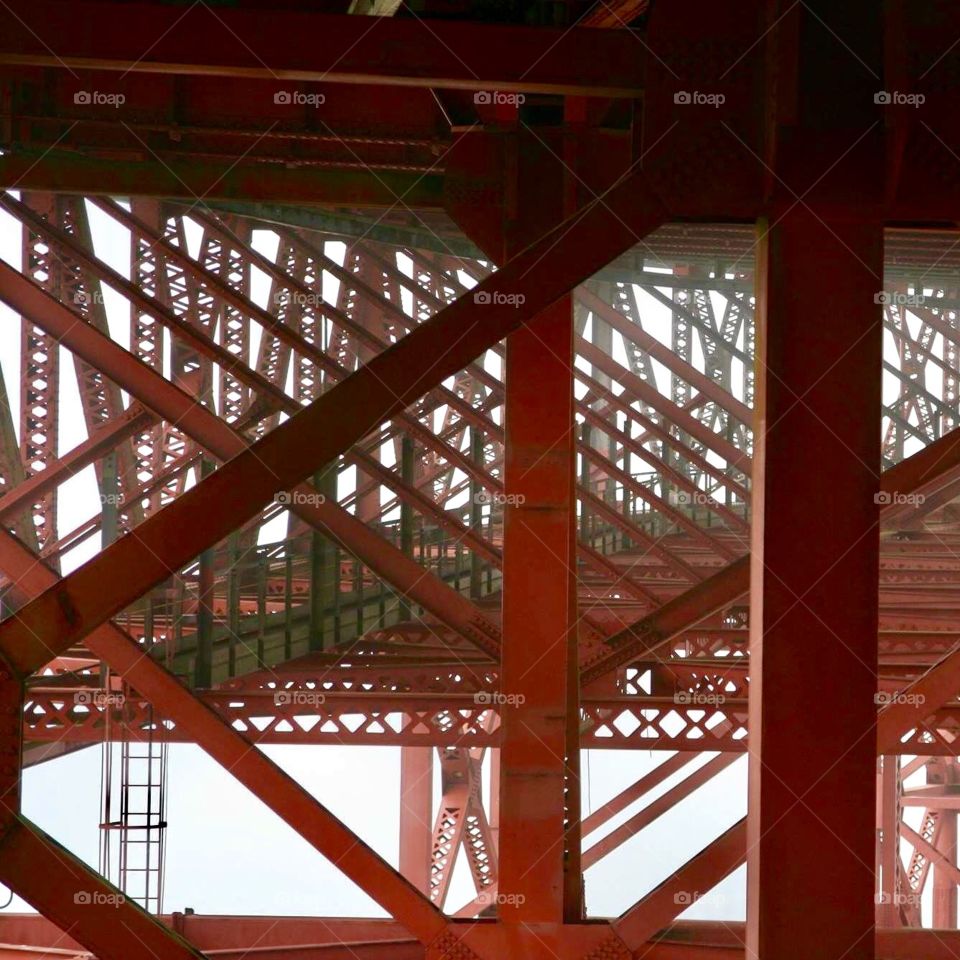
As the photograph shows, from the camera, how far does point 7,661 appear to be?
3.25 meters

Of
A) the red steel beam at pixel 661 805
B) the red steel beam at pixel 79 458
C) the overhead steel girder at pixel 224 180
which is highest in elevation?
the overhead steel girder at pixel 224 180

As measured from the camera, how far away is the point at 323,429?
11.0 ft

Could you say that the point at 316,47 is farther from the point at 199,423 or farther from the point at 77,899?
the point at 199,423

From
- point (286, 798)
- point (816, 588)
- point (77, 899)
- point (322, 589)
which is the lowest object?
point (77, 899)

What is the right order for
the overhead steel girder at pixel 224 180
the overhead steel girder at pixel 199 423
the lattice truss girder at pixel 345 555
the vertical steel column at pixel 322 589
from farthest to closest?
the vertical steel column at pixel 322 589
the lattice truss girder at pixel 345 555
the overhead steel girder at pixel 224 180
the overhead steel girder at pixel 199 423

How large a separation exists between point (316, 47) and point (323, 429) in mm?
992

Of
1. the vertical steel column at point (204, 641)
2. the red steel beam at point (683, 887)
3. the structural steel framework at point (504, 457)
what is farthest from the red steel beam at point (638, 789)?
the red steel beam at point (683, 887)

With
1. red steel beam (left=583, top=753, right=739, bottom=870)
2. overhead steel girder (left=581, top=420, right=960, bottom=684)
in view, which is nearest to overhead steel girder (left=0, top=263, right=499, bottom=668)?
overhead steel girder (left=581, top=420, right=960, bottom=684)

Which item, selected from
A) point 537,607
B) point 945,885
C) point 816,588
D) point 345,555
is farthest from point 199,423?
point 945,885

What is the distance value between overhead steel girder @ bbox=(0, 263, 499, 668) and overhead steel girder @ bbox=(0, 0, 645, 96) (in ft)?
6.90

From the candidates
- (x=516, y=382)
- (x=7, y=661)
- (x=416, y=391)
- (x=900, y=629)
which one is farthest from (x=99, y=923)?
(x=900, y=629)

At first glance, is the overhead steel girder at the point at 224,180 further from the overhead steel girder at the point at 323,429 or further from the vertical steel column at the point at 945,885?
the vertical steel column at the point at 945,885

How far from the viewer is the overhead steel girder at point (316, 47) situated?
11.5ft

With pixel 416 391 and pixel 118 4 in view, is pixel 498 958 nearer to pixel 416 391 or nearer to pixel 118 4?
pixel 416 391
